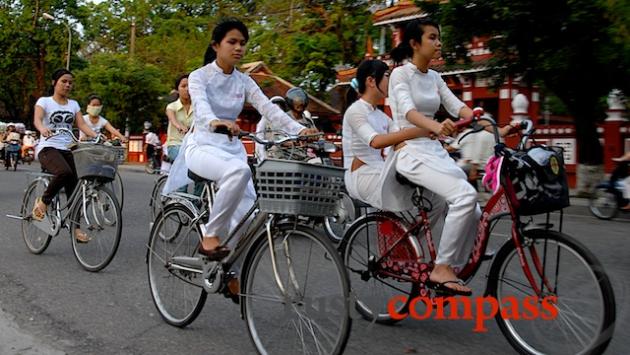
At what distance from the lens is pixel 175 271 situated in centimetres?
459

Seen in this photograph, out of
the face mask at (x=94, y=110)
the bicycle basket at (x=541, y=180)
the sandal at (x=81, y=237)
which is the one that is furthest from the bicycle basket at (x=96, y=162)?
the bicycle basket at (x=541, y=180)

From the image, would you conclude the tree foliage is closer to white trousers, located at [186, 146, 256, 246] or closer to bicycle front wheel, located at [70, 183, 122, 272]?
bicycle front wheel, located at [70, 183, 122, 272]

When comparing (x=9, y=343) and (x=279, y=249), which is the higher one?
(x=279, y=249)

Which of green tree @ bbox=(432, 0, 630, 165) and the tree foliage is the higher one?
the tree foliage

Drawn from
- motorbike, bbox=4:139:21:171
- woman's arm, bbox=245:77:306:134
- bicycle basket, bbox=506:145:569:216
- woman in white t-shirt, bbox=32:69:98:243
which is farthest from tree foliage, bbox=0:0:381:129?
bicycle basket, bbox=506:145:569:216

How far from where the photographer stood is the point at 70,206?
6602mm

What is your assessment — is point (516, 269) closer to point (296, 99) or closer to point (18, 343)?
point (18, 343)

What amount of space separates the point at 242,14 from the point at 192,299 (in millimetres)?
20200

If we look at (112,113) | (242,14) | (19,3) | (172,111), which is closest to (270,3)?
(242,14)

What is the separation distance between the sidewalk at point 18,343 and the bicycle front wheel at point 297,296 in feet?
3.86

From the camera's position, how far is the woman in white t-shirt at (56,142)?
6793mm

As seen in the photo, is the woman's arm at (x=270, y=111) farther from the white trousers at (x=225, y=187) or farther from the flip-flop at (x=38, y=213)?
the flip-flop at (x=38, y=213)

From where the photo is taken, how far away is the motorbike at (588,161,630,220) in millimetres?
11219

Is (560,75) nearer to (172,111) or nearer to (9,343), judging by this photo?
(172,111)
